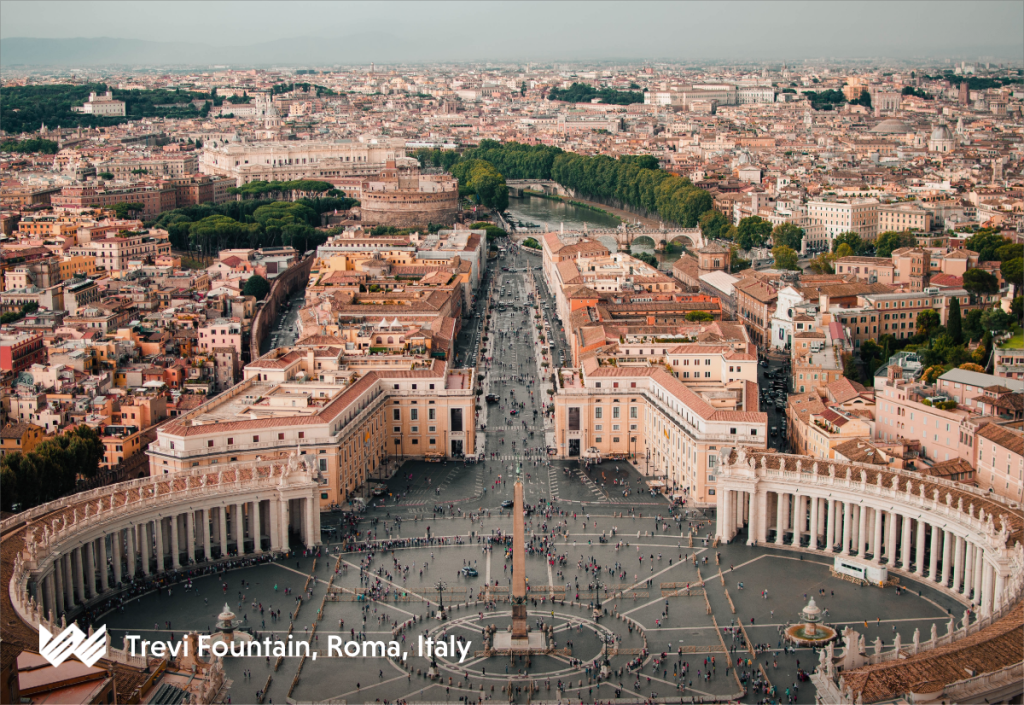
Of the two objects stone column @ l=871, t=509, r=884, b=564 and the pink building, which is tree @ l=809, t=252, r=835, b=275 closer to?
the pink building

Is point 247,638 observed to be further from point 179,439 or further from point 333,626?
point 179,439

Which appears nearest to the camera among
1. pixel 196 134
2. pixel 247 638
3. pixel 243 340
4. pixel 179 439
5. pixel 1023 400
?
pixel 247 638

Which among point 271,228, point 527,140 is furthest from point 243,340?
point 527,140

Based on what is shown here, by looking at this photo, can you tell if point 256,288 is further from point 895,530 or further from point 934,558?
point 934,558

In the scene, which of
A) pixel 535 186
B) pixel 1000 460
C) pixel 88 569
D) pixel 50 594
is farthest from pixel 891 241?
pixel 535 186

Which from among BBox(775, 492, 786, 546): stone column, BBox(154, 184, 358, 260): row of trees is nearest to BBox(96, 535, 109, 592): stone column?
BBox(775, 492, 786, 546): stone column

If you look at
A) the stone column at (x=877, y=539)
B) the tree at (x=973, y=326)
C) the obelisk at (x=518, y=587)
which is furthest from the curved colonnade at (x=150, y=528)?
A: the tree at (x=973, y=326)
